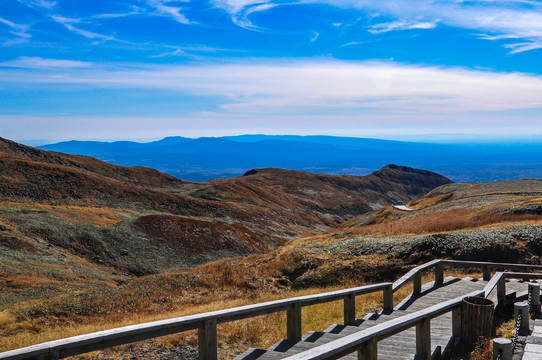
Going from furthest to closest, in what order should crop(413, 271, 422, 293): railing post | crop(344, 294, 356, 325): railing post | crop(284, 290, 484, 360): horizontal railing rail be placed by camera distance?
1. crop(413, 271, 422, 293): railing post
2. crop(344, 294, 356, 325): railing post
3. crop(284, 290, 484, 360): horizontal railing rail

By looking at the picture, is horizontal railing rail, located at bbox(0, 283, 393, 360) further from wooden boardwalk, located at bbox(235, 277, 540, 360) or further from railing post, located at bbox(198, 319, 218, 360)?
wooden boardwalk, located at bbox(235, 277, 540, 360)

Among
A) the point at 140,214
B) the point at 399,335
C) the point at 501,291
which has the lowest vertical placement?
the point at 140,214

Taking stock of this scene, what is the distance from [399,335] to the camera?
8.08 meters

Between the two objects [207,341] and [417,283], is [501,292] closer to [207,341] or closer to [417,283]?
[417,283]

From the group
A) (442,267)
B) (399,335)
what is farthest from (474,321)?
(442,267)

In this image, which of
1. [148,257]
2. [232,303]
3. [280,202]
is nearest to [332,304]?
[232,303]

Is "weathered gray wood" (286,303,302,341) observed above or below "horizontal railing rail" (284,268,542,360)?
below

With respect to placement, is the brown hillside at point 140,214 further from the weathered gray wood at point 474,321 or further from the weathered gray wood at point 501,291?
the weathered gray wood at point 474,321

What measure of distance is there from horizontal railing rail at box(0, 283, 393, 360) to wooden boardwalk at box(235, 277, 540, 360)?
0.43 meters

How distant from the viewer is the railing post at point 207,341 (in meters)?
5.92

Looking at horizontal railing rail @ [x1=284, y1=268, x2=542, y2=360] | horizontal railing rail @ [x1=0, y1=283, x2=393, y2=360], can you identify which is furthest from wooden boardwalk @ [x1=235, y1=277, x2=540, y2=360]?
horizontal railing rail @ [x1=0, y1=283, x2=393, y2=360]

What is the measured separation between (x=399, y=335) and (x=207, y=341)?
4.12m

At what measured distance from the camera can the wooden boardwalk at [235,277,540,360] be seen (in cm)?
669

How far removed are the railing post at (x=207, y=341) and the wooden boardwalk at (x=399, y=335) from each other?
29.0 inches
